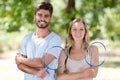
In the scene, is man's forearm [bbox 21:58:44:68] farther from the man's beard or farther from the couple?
the man's beard

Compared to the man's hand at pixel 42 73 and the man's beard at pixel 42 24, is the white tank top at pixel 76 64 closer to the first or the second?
the man's hand at pixel 42 73

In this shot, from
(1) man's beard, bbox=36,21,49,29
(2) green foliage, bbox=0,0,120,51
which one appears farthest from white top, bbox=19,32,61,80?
(2) green foliage, bbox=0,0,120,51

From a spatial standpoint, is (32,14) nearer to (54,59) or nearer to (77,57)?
A: (54,59)

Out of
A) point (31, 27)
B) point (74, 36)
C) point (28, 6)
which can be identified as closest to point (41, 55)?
point (74, 36)

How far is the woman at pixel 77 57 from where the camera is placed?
383 cm

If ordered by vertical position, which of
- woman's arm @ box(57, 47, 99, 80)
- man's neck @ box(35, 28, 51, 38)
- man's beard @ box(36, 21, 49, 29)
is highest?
man's beard @ box(36, 21, 49, 29)

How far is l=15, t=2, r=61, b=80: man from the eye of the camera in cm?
390

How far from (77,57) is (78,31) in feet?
0.88

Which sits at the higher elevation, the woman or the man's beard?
the man's beard

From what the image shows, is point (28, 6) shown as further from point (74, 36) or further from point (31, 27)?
point (74, 36)

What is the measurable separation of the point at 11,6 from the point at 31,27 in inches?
89.7

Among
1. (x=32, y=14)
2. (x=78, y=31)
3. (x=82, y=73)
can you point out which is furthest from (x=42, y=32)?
(x=32, y=14)

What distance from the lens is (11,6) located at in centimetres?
1033

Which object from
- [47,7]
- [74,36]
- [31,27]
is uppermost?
[47,7]
